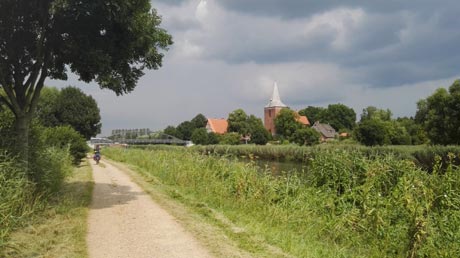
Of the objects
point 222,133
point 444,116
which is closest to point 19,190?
point 444,116

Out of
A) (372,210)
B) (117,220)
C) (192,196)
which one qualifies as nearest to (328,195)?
(372,210)

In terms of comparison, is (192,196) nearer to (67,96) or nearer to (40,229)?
(40,229)

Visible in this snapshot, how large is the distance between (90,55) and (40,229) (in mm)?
4275

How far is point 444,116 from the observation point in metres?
44.5

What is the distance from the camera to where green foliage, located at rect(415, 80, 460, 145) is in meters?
43.2

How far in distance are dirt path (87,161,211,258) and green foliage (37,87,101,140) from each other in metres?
48.5

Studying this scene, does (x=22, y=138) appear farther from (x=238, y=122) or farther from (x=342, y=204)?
(x=238, y=122)

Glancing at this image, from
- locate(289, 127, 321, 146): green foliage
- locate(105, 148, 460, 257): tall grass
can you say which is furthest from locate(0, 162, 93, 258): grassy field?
locate(289, 127, 321, 146): green foliage

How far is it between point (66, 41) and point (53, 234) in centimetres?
514

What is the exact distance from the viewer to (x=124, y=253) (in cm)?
689

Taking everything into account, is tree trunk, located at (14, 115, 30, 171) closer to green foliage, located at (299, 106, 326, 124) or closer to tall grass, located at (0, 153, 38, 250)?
tall grass, located at (0, 153, 38, 250)

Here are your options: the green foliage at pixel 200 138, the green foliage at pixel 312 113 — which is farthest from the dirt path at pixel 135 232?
the green foliage at pixel 312 113

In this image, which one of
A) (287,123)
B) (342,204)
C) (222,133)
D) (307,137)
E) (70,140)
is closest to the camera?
(342,204)

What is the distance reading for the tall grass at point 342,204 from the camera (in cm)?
820
